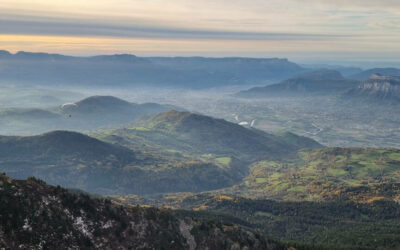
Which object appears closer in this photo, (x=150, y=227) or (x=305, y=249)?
(x=150, y=227)

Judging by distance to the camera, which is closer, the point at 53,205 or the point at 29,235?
the point at 29,235

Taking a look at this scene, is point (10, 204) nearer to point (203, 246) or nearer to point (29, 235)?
point (29, 235)

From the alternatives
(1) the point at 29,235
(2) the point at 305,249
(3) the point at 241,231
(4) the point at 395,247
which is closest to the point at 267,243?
(3) the point at 241,231

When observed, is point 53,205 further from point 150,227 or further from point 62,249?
point 150,227

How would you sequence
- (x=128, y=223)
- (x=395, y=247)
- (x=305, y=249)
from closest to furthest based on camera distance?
(x=128, y=223) → (x=305, y=249) → (x=395, y=247)

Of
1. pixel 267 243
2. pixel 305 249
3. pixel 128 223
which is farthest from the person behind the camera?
pixel 305 249

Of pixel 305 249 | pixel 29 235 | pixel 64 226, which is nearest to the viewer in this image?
pixel 29 235

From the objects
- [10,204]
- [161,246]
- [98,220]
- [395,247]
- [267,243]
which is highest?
[10,204]

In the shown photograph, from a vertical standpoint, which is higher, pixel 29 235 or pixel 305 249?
pixel 29 235

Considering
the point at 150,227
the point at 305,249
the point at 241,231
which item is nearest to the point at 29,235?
the point at 150,227
